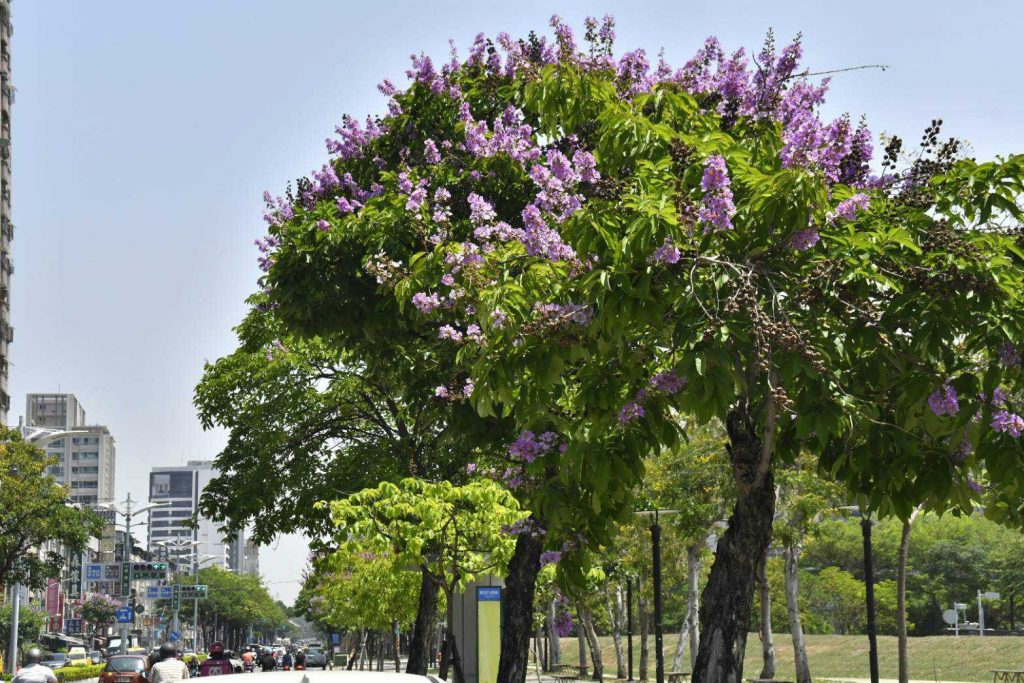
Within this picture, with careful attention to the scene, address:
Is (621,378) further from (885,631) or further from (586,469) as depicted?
(885,631)

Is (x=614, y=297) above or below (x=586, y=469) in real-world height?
above

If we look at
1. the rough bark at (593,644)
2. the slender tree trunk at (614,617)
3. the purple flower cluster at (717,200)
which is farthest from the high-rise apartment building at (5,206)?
the purple flower cluster at (717,200)

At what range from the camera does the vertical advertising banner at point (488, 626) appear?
1215 inches

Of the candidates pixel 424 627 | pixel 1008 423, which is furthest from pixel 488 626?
pixel 1008 423

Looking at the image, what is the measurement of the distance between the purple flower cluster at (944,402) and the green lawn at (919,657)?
4319 cm

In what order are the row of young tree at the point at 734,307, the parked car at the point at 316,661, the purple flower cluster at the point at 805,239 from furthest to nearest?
1. the parked car at the point at 316,661
2. the purple flower cluster at the point at 805,239
3. the row of young tree at the point at 734,307

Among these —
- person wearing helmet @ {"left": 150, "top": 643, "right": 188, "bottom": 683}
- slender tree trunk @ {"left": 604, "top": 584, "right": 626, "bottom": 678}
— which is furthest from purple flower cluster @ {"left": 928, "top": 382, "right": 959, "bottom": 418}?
slender tree trunk @ {"left": 604, "top": 584, "right": 626, "bottom": 678}

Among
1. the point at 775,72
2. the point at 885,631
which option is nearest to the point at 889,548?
the point at 885,631

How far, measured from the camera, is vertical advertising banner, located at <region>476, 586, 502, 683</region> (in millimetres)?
30859

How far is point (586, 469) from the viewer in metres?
9.20

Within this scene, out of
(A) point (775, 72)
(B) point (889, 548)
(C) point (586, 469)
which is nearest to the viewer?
(C) point (586, 469)

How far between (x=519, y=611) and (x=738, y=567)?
10226mm

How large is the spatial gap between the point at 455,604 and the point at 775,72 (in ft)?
75.5

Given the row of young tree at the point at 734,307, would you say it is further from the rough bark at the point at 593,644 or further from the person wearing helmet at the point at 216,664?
the rough bark at the point at 593,644
